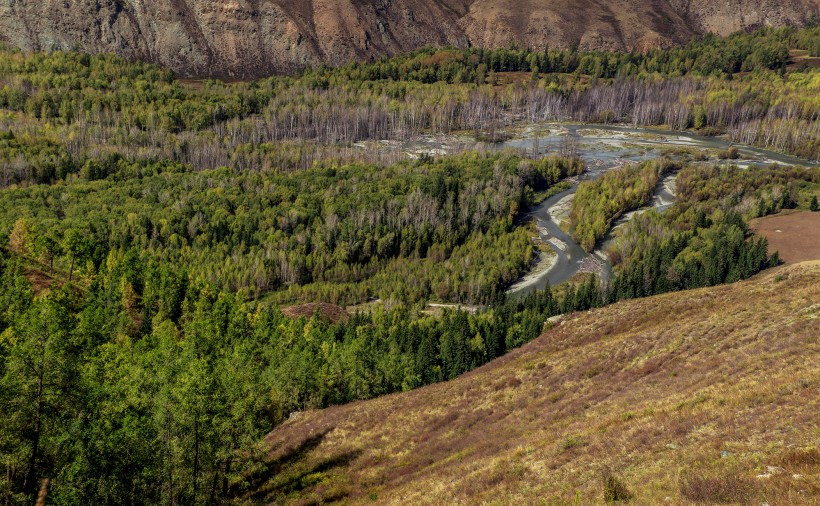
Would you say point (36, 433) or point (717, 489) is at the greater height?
point (717, 489)

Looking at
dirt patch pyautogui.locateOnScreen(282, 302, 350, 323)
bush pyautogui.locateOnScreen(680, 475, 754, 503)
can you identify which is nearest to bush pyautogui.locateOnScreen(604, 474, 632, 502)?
bush pyautogui.locateOnScreen(680, 475, 754, 503)

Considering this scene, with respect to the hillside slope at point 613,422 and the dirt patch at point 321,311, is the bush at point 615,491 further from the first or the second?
the dirt patch at point 321,311

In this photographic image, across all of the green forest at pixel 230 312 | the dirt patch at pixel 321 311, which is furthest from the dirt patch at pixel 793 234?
the dirt patch at pixel 321 311

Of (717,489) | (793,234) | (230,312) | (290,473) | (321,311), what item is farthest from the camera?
(793,234)

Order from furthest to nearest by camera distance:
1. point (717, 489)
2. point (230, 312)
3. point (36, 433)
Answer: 1. point (230, 312)
2. point (36, 433)
3. point (717, 489)

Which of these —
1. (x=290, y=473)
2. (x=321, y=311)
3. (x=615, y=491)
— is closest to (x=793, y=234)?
(x=321, y=311)

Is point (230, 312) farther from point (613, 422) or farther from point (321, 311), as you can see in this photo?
point (613, 422)

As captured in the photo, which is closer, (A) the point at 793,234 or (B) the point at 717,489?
(B) the point at 717,489
